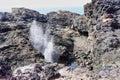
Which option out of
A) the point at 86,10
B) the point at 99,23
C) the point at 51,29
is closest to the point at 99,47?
the point at 99,23

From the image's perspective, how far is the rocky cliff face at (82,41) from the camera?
22.7 metres

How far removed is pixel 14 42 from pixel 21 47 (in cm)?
123

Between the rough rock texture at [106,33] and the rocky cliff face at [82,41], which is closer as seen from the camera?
the rough rock texture at [106,33]

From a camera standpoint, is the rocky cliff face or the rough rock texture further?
the rocky cliff face

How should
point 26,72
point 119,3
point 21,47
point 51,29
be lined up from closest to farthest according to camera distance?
1. point 26,72
2. point 21,47
3. point 119,3
4. point 51,29

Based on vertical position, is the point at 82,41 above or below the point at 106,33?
below

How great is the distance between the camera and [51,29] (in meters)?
38.8

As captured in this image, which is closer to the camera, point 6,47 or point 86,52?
point 6,47

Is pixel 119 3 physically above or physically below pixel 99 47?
above

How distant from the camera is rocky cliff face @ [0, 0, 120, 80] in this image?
22730mm

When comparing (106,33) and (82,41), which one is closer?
(106,33)

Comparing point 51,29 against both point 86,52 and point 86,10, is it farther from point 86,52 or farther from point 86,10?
point 86,52

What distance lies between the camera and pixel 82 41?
36.0 metres

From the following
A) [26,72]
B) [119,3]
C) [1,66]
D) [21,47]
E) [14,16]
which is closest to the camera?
[26,72]
